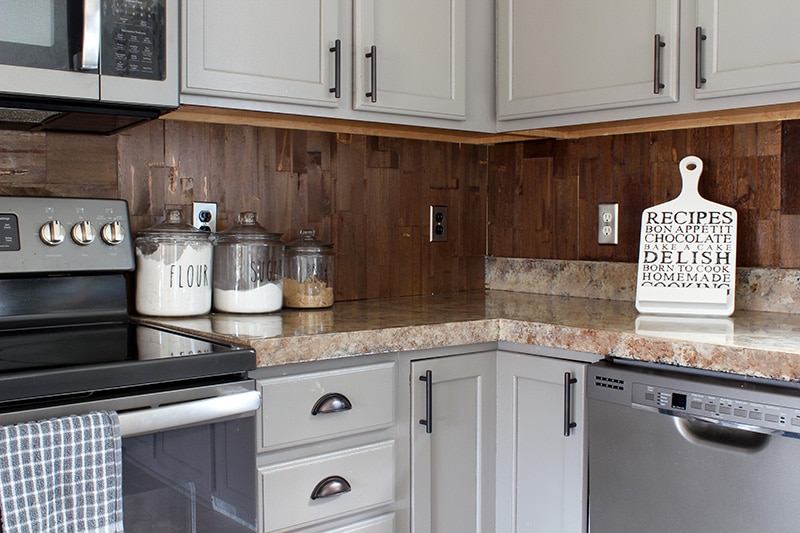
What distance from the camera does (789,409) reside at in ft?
4.56

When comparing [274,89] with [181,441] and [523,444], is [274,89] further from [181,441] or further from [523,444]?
[523,444]

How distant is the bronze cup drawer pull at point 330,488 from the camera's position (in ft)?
5.17

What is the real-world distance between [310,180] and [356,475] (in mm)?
904

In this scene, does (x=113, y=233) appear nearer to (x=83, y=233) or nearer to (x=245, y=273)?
(x=83, y=233)

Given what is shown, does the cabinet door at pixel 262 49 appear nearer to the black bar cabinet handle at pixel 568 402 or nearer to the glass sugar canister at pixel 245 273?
the glass sugar canister at pixel 245 273

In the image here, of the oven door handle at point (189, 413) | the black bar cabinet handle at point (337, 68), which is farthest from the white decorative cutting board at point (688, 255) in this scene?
the oven door handle at point (189, 413)

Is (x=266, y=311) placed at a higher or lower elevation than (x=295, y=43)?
lower

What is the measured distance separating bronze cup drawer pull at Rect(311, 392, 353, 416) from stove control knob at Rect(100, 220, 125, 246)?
61cm

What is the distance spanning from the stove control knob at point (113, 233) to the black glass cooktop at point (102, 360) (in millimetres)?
222

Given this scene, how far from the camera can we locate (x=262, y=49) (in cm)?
183

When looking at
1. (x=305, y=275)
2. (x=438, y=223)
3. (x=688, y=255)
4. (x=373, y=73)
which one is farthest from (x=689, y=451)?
(x=438, y=223)

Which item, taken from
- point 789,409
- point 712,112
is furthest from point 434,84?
point 789,409

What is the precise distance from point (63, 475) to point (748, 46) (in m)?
1.59

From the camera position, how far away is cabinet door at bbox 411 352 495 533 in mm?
1773
